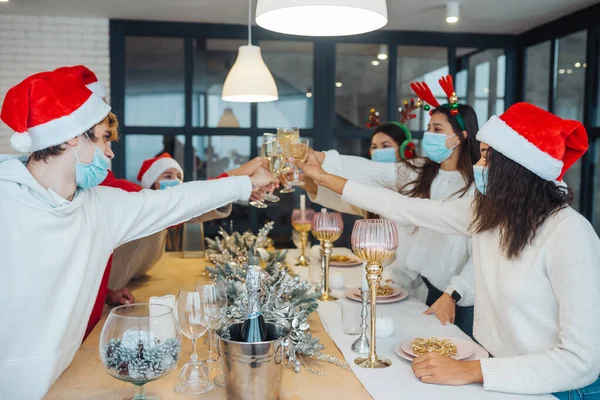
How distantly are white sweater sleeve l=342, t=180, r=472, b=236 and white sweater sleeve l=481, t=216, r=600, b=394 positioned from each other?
573 millimetres

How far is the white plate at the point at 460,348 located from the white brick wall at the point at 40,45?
476 cm

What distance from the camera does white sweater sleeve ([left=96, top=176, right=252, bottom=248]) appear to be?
6.24 ft

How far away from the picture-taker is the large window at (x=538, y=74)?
597cm

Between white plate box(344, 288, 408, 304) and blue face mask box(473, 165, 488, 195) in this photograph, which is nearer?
blue face mask box(473, 165, 488, 195)

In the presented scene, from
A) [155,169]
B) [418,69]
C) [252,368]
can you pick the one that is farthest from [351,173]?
[418,69]

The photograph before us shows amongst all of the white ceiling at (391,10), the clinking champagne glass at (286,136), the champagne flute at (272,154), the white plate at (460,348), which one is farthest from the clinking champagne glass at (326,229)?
the white ceiling at (391,10)

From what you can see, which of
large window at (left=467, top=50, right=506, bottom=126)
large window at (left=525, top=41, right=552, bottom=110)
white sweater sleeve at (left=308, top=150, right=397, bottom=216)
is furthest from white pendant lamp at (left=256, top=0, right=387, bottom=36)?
large window at (left=467, top=50, right=506, bottom=126)

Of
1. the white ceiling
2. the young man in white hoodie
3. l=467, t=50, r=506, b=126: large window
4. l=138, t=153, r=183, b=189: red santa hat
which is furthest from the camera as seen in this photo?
l=467, t=50, r=506, b=126: large window

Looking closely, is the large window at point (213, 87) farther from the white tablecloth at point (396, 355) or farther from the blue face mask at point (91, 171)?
the blue face mask at point (91, 171)

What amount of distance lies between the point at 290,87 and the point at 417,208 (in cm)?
402

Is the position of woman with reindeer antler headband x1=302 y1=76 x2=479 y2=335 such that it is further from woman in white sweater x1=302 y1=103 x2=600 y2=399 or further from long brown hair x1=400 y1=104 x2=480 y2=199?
woman in white sweater x1=302 y1=103 x2=600 y2=399

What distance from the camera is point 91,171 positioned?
1.73 metres

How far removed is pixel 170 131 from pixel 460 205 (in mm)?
4218

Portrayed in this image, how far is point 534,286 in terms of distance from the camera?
5.40 feet
